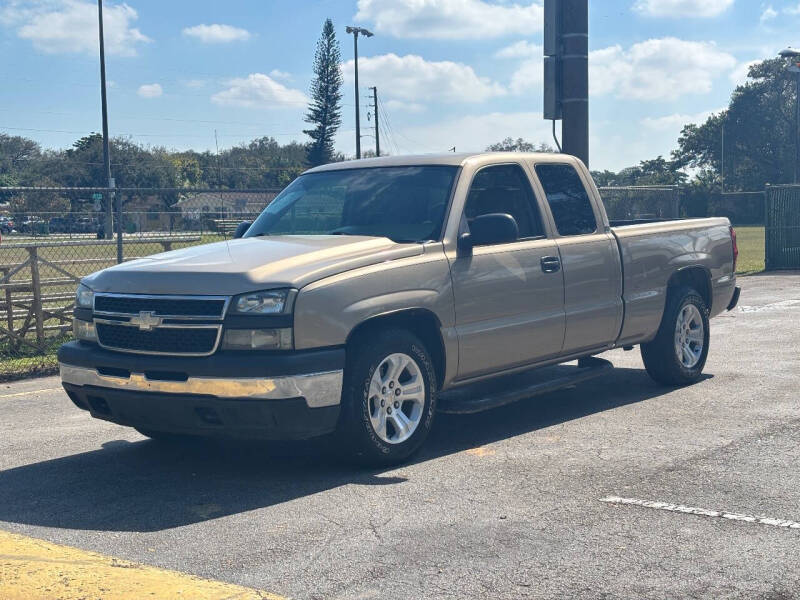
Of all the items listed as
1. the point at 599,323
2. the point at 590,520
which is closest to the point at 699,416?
the point at 599,323

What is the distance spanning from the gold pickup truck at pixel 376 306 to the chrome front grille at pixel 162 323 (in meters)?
0.01

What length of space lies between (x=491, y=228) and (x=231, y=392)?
2.09 m

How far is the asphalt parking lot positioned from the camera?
14.2 feet

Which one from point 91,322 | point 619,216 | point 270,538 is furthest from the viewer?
point 619,216

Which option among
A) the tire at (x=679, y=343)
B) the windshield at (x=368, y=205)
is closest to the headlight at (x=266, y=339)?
the windshield at (x=368, y=205)

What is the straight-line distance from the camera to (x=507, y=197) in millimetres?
7426

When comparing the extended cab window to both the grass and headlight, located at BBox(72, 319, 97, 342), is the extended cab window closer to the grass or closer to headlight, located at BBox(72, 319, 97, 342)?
headlight, located at BBox(72, 319, 97, 342)

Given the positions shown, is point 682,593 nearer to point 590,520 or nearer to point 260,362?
point 590,520

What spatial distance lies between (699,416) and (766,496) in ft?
7.07

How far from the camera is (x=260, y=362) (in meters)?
5.59

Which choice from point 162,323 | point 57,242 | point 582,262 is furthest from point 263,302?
point 57,242

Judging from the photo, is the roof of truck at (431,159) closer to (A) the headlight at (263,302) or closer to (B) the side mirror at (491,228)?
(B) the side mirror at (491,228)

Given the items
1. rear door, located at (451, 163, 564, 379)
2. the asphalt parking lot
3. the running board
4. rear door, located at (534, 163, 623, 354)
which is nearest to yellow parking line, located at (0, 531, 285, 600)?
the asphalt parking lot

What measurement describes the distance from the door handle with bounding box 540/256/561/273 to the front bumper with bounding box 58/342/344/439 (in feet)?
6.75
